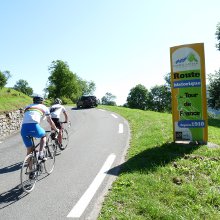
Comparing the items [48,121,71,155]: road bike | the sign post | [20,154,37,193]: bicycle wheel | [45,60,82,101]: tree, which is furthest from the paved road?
[45,60,82,101]: tree

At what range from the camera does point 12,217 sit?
554 cm

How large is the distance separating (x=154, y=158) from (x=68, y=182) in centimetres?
292

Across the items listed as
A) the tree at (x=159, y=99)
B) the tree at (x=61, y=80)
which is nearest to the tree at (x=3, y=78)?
the tree at (x=61, y=80)

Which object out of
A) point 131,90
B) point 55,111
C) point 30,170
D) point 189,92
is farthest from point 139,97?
point 30,170

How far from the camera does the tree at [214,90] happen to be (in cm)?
3715

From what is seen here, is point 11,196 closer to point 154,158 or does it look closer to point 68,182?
point 68,182

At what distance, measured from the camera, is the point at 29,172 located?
7098 mm

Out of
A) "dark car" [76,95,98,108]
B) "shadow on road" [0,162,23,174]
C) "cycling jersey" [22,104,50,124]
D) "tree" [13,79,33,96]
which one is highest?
"tree" [13,79,33,96]

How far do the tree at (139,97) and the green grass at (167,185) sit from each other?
8882cm

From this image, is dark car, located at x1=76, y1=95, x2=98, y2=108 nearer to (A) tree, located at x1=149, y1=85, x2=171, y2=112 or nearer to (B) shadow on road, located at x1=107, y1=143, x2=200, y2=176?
(B) shadow on road, located at x1=107, y1=143, x2=200, y2=176

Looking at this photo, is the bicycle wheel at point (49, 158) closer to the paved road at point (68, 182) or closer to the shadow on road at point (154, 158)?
the paved road at point (68, 182)

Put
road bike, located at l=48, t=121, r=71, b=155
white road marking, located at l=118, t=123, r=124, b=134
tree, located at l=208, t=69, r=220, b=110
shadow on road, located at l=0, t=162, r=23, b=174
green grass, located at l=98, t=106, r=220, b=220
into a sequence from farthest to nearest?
tree, located at l=208, t=69, r=220, b=110
white road marking, located at l=118, t=123, r=124, b=134
road bike, located at l=48, t=121, r=71, b=155
shadow on road, located at l=0, t=162, r=23, b=174
green grass, located at l=98, t=106, r=220, b=220

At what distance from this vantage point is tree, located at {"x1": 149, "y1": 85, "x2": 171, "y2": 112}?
97375 mm

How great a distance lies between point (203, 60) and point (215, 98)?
95.8ft
